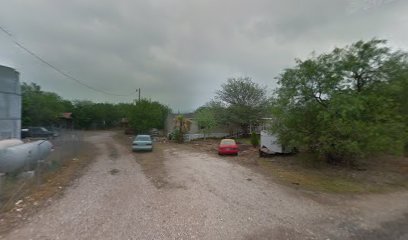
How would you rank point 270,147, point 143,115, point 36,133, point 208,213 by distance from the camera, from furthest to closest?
1. point 143,115
2. point 36,133
3. point 270,147
4. point 208,213

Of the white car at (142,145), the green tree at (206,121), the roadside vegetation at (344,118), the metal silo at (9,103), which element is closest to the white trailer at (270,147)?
the roadside vegetation at (344,118)

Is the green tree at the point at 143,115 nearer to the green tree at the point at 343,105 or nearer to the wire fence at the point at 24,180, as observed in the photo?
the wire fence at the point at 24,180

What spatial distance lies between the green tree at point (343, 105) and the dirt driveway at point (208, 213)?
153 inches

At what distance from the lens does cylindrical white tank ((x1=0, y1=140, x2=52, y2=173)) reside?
9.37 metres

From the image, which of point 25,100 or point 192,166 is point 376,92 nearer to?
point 192,166

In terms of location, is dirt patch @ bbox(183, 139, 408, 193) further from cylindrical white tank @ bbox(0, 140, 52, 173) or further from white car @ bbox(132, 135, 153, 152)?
cylindrical white tank @ bbox(0, 140, 52, 173)

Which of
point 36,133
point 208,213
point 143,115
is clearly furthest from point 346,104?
point 36,133

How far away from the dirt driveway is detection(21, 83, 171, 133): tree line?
23.7 meters

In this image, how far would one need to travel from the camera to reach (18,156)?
32.7 feet

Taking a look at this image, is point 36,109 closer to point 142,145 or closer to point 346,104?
point 142,145

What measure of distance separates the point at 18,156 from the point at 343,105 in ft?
48.3

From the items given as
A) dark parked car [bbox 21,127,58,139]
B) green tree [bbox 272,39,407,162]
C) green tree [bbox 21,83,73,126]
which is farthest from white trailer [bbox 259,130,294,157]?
green tree [bbox 21,83,73,126]

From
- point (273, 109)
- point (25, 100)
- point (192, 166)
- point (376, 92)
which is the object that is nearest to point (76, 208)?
point (192, 166)

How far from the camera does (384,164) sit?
51.4 feet
